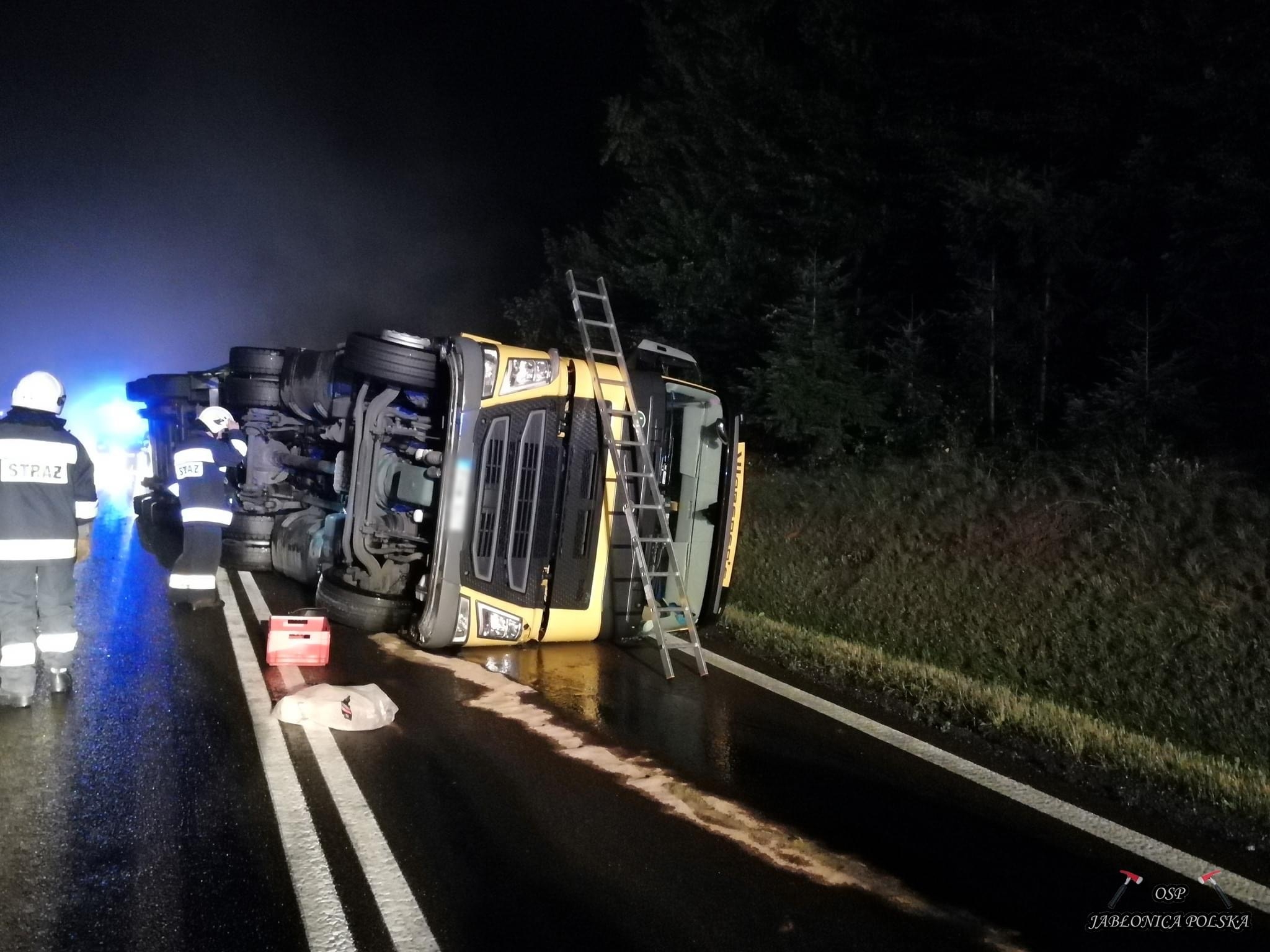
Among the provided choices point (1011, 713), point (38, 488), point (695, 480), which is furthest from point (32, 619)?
point (1011, 713)

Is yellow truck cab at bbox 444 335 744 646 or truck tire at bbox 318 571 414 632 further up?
yellow truck cab at bbox 444 335 744 646

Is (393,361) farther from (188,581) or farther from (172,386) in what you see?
(172,386)

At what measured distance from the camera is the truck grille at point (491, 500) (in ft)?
20.1

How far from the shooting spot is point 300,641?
19.6 ft

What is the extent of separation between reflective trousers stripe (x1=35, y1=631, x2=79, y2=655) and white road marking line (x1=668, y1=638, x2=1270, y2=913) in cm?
401

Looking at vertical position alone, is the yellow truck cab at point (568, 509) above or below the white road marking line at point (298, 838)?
above

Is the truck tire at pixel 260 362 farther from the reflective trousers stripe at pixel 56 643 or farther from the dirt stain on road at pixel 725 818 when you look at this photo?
the dirt stain on road at pixel 725 818

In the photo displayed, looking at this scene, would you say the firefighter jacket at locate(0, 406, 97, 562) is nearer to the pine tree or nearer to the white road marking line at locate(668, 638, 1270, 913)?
the white road marking line at locate(668, 638, 1270, 913)

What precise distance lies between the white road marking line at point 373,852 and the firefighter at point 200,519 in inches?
131

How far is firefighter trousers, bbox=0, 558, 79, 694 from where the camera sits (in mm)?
4926

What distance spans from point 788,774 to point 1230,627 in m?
3.08

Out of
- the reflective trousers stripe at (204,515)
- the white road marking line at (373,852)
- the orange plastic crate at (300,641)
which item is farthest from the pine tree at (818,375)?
the white road marking line at (373,852)

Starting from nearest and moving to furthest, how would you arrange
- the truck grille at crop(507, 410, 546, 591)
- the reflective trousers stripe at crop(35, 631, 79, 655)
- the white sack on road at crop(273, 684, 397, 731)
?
the white sack on road at crop(273, 684, 397, 731)
the reflective trousers stripe at crop(35, 631, 79, 655)
the truck grille at crop(507, 410, 546, 591)

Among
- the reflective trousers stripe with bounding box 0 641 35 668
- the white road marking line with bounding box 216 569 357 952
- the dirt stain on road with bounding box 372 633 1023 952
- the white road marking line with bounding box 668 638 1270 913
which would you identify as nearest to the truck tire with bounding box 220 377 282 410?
the white road marking line with bounding box 216 569 357 952
